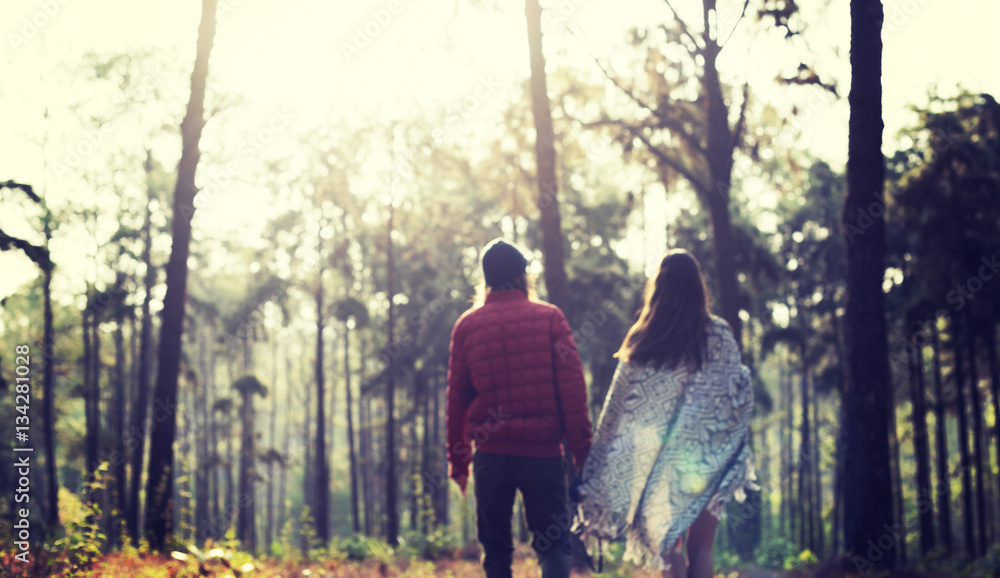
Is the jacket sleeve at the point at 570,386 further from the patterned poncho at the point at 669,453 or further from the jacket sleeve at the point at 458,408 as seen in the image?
the jacket sleeve at the point at 458,408

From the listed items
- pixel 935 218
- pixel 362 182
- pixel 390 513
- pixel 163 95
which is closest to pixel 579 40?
pixel 935 218

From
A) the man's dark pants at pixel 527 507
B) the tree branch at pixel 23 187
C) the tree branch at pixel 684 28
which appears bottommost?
the man's dark pants at pixel 527 507

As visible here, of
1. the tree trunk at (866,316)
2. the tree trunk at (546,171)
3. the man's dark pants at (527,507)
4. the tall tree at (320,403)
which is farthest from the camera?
the tall tree at (320,403)

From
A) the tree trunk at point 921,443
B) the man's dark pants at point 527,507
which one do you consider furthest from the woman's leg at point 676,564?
the tree trunk at point 921,443

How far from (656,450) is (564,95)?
28.5 feet

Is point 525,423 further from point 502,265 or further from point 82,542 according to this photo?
point 82,542

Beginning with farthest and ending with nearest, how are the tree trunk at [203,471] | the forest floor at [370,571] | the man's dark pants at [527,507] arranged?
the tree trunk at [203,471] < the forest floor at [370,571] < the man's dark pants at [527,507]

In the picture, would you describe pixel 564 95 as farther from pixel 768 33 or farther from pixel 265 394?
pixel 265 394

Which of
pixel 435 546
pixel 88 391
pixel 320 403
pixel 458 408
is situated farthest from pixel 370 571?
pixel 88 391

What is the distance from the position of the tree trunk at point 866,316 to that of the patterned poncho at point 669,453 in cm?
312

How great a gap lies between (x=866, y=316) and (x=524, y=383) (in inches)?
169

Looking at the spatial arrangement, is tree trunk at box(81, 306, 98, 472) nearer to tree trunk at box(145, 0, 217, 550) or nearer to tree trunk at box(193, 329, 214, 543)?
tree trunk at box(193, 329, 214, 543)

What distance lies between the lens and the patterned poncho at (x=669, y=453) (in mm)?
4168

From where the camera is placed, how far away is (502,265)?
14.3ft
